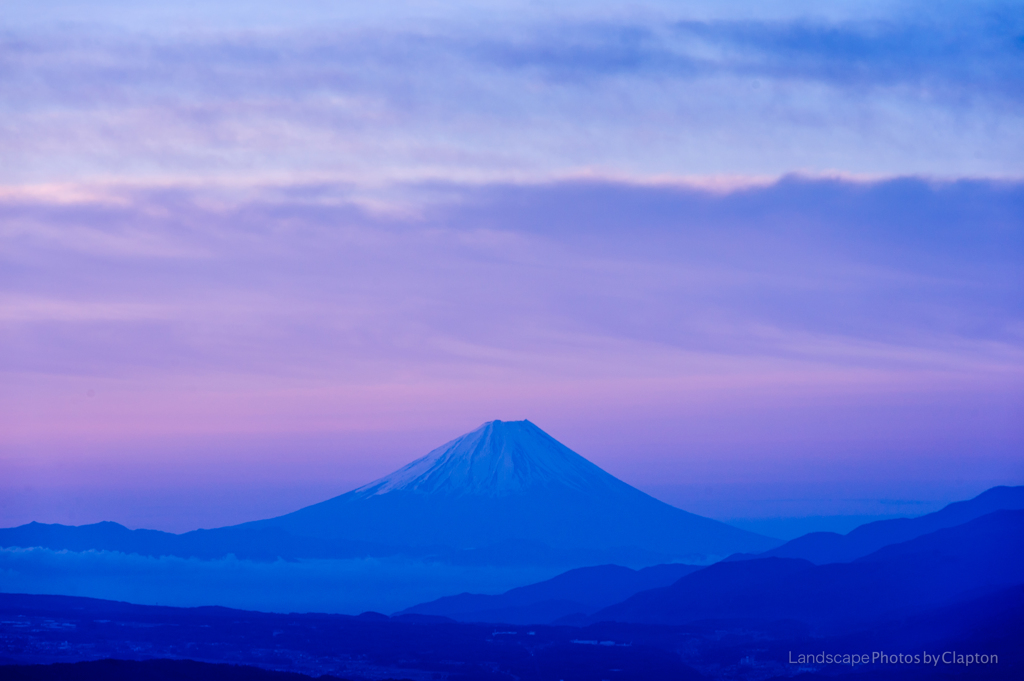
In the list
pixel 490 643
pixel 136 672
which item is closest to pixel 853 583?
pixel 490 643

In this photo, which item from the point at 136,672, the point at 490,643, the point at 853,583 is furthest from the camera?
the point at 853,583

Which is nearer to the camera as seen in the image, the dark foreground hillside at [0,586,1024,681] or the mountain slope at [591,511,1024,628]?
the dark foreground hillside at [0,586,1024,681]

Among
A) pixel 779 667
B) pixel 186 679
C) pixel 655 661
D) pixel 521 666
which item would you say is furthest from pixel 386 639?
pixel 186 679

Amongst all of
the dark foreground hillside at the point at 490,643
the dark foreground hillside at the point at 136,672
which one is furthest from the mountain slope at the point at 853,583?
the dark foreground hillside at the point at 136,672

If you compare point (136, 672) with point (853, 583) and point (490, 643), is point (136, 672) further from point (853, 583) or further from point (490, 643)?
point (853, 583)

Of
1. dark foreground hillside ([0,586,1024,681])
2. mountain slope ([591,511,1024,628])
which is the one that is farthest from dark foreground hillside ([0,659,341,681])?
mountain slope ([591,511,1024,628])

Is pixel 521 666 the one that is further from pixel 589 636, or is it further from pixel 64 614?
pixel 64 614

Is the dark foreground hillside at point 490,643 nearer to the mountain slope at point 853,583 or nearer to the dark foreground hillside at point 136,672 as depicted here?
the mountain slope at point 853,583

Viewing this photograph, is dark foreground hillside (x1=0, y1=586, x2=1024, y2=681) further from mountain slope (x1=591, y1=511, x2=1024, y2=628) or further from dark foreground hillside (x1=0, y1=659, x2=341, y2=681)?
dark foreground hillside (x1=0, y1=659, x2=341, y2=681)
